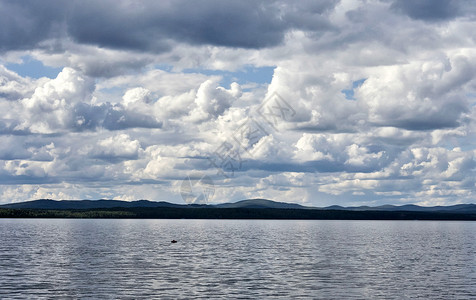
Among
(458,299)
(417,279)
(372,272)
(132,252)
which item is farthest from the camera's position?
(132,252)

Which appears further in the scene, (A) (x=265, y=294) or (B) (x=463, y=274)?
(B) (x=463, y=274)

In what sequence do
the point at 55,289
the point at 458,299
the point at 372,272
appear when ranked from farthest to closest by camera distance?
the point at 372,272, the point at 55,289, the point at 458,299

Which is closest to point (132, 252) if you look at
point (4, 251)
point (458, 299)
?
point (4, 251)

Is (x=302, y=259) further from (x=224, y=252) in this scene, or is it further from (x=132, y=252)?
(x=132, y=252)

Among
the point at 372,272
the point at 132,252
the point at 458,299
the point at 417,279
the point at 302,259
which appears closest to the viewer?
the point at 458,299

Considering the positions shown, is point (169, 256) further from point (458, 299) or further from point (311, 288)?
point (458, 299)

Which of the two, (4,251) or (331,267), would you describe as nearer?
(331,267)

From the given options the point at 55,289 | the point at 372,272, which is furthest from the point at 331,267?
the point at 55,289

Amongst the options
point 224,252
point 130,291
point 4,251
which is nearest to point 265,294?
point 130,291

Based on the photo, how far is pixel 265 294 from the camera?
6112 centimetres

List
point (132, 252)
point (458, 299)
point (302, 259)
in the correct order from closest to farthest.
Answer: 1. point (458, 299)
2. point (302, 259)
3. point (132, 252)

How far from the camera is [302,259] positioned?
331 ft

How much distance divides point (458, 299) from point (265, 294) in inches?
833

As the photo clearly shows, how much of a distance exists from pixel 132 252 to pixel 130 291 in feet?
171
